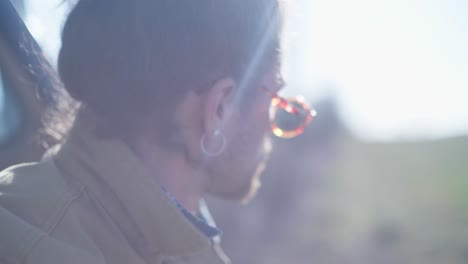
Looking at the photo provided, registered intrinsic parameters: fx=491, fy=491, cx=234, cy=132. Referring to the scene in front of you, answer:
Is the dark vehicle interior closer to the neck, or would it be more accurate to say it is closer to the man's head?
the man's head

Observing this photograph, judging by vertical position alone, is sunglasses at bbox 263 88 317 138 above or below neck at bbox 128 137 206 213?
below

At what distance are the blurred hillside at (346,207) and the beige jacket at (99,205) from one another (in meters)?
4.30

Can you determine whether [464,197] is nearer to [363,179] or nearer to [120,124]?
[363,179]

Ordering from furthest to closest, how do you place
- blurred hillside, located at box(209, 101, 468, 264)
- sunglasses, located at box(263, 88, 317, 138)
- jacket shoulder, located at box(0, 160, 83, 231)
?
blurred hillside, located at box(209, 101, 468, 264), sunglasses, located at box(263, 88, 317, 138), jacket shoulder, located at box(0, 160, 83, 231)

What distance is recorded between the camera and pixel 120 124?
178 cm

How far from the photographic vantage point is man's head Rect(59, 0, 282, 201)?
1776mm

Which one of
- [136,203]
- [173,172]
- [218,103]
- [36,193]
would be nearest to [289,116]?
[218,103]

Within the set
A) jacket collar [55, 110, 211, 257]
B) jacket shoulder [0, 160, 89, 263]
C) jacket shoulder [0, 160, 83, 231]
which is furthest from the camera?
jacket collar [55, 110, 211, 257]

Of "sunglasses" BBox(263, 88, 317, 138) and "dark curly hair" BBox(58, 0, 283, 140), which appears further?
"sunglasses" BBox(263, 88, 317, 138)

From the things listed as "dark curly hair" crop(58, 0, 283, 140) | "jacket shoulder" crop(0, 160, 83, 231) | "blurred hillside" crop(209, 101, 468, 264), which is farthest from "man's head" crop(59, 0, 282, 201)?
"blurred hillside" crop(209, 101, 468, 264)

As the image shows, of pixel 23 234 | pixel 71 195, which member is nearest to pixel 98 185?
pixel 71 195

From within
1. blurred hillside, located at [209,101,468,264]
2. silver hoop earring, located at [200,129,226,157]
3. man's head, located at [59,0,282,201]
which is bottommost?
blurred hillside, located at [209,101,468,264]

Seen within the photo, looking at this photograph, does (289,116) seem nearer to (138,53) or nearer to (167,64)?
(167,64)

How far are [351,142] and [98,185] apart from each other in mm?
8468
